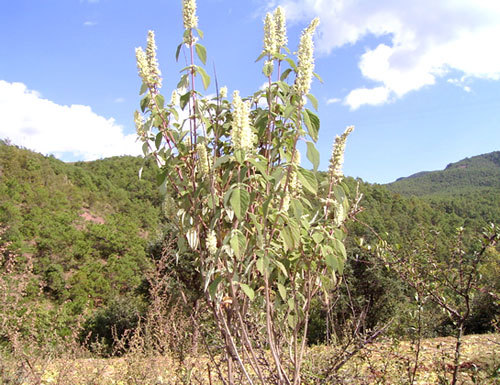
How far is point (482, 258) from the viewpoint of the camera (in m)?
2.12

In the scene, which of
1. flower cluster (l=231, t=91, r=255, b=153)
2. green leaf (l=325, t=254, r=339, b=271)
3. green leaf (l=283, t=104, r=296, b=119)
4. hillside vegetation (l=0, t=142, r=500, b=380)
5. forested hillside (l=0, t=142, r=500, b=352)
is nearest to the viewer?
green leaf (l=283, t=104, r=296, b=119)

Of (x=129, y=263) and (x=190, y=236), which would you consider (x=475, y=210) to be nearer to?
(x=129, y=263)

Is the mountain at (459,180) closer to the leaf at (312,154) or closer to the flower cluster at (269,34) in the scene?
the flower cluster at (269,34)

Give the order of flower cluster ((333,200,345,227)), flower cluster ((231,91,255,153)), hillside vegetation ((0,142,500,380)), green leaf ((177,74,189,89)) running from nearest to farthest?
flower cluster ((231,91,255,153)) → flower cluster ((333,200,345,227)) → green leaf ((177,74,189,89)) → hillside vegetation ((0,142,500,380))

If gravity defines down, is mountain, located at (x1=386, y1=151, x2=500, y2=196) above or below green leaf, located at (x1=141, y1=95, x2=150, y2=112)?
above

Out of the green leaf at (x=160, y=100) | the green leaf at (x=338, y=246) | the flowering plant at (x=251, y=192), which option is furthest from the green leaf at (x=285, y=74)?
the green leaf at (x=338, y=246)

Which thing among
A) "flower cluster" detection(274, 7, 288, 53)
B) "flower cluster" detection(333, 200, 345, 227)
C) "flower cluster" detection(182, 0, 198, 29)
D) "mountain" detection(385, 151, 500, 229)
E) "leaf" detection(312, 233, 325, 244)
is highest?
"mountain" detection(385, 151, 500, 229)

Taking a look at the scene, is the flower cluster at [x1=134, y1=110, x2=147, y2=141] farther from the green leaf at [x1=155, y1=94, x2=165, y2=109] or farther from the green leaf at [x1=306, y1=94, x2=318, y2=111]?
the green leaf at [x1=306, y1=94, x2=318, y2=111]

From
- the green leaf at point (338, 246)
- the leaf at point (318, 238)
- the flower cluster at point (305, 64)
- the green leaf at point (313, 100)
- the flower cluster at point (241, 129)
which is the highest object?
the flower cluster at point (305, 64)

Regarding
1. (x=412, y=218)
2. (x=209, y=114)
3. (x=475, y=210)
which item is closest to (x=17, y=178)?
(x=209, y=114)

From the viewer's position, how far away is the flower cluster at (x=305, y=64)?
4.33 ft

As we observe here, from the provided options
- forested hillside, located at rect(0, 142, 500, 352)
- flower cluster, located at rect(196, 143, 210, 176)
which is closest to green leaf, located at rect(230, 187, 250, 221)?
flower cluster, located at rect(196, 143, 210, 176)

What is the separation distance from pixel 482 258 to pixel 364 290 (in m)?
12.2

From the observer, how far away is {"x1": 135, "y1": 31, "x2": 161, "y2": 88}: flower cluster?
5.32ft
